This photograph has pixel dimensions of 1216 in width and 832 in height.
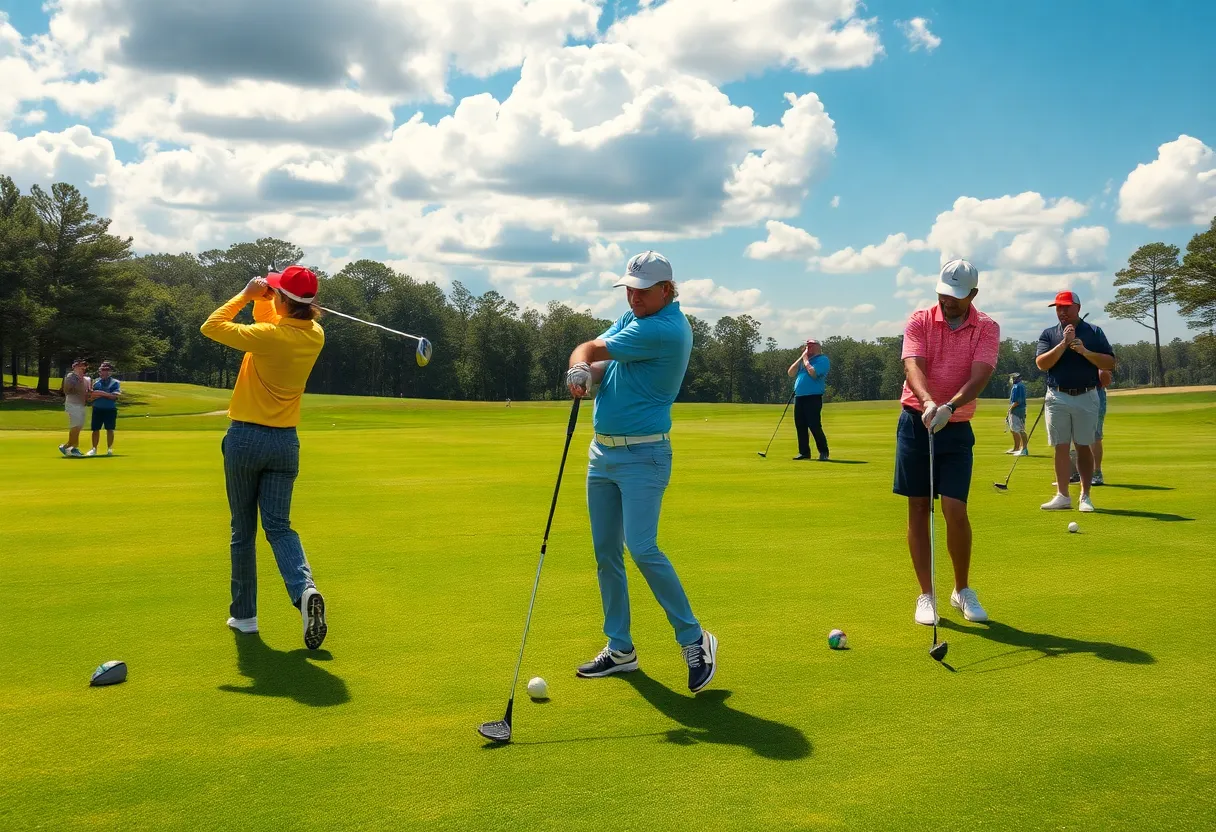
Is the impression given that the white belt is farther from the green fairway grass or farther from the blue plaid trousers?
the blue plaid trousers

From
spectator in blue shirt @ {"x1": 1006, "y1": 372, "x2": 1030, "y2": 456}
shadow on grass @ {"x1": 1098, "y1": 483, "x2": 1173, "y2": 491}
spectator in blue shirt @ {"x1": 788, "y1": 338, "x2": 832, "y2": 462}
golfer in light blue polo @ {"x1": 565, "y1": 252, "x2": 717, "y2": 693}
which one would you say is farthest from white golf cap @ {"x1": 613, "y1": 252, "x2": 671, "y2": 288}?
spectator in blue shirt @ {"x1": 1006, "y1": 372, "x2": 1030, "y2": 456}

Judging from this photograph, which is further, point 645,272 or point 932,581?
point 932,581

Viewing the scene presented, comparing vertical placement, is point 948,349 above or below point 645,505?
above

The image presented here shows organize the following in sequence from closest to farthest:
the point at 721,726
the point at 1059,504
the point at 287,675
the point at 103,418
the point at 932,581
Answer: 1. the point at 721,726
2. the point at 287,675
3. the point at 932,581
4. the point at 1059,504
5. the point at 103,418

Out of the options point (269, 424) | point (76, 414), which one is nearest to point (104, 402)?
point (76, 414)

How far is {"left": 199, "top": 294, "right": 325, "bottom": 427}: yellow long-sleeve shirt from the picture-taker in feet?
20.4

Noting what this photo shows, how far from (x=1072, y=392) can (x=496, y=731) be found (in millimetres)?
9904

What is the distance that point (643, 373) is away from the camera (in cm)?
545

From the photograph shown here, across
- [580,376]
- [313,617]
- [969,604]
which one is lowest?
[969,604]

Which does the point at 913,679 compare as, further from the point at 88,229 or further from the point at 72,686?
the point at 88,229

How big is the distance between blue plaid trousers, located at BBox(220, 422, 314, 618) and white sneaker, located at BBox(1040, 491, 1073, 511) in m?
9.47

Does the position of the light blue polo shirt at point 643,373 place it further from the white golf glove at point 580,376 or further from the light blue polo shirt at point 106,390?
the light blue polo shirt at point 106,390

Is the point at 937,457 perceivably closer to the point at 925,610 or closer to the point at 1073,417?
the point at 925,610

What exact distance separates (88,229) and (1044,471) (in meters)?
65.1
